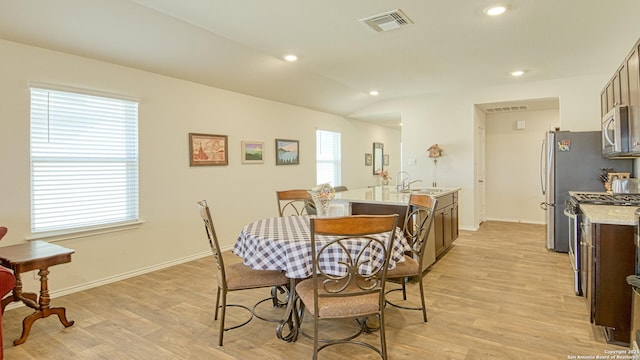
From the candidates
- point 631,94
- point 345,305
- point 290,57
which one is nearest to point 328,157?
point 290,57

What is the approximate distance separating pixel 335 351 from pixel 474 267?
7.94 ft

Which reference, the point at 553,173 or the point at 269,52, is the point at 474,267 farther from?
the point at 269,52

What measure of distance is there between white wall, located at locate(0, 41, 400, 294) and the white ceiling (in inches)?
7.8

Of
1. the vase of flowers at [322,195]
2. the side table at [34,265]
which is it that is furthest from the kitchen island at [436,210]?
the side table at [34,265]

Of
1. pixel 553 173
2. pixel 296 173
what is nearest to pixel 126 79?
pixel 296 173

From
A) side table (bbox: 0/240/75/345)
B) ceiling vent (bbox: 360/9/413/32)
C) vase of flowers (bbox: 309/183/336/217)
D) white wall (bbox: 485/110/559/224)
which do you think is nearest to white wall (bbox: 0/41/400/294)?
side table (bbox: 0/240/75/345)

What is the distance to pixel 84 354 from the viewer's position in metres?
Answer: 2.33

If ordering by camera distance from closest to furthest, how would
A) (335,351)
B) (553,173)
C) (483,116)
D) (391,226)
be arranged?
(391,226), (335,351), (553,173), (483,116)

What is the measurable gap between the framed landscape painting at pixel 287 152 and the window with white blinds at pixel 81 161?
2.42 m

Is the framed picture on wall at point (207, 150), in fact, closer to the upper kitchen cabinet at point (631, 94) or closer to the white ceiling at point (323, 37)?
the white ceiling at point (323, 37)

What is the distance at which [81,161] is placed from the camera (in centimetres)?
352

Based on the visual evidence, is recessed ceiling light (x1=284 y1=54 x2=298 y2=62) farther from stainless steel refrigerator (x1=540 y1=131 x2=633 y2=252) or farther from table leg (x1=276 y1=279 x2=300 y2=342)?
stainless steel refrigerator (x1=540 y1=131 x2=633 y2=252)

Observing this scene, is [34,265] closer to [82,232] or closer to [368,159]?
[82,232]

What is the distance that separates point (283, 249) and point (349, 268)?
44 centimetres
